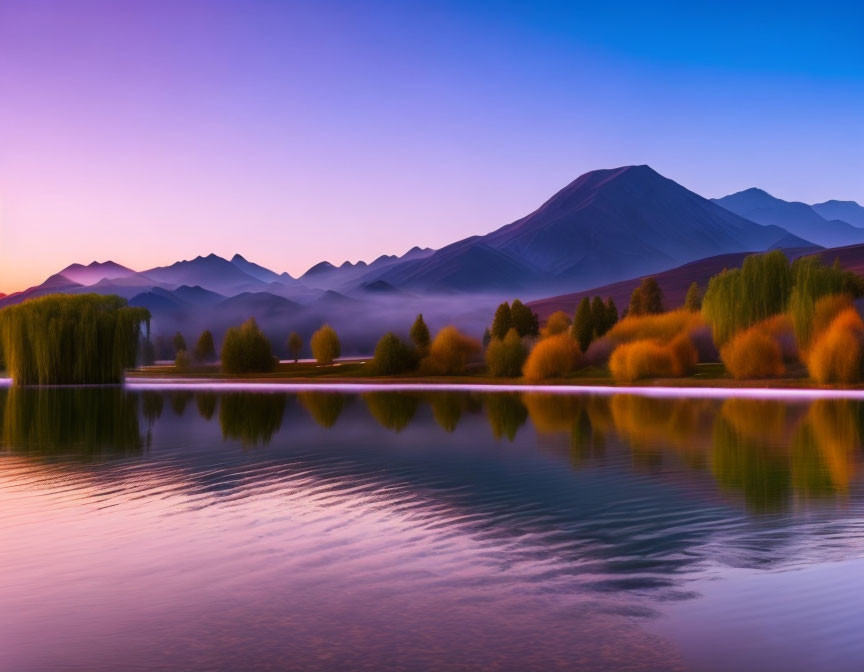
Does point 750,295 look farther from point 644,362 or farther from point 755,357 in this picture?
point 644,362

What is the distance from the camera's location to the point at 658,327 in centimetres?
8962

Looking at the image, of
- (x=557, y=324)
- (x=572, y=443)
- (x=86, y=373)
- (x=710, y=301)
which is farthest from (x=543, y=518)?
(x=557, y=324)

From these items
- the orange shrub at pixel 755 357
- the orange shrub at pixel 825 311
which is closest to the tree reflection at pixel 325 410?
the orange shrub at pixel 755 357

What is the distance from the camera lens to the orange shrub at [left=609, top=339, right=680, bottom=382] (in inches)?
3095

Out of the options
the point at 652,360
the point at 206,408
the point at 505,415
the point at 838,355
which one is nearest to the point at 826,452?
the point at 505,415

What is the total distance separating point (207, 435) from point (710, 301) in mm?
57102

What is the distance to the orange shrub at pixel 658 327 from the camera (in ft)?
288

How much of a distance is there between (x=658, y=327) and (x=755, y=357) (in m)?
19.0

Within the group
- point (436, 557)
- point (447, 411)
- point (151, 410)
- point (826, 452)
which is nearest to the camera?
point (436, 557)

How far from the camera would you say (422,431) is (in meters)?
34.1

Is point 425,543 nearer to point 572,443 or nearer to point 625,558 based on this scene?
point 625,558

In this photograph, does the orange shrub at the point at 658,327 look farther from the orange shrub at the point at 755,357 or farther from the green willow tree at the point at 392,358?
the green willow tree at the point at 392,358

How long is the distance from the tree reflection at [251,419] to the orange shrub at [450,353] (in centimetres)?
4805

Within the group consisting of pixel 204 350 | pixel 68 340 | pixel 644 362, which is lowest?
pixel 644 362
